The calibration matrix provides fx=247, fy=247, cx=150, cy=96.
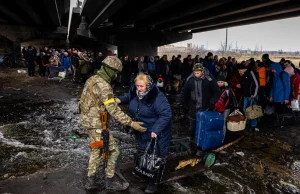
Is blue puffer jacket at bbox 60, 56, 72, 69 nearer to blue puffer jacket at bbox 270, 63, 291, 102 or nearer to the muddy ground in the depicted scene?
the muddy ground

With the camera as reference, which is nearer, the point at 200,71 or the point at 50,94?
the point at 200,71

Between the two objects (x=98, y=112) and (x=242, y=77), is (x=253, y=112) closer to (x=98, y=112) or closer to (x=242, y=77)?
(x=242, y=77)

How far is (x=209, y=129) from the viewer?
487 centimetres

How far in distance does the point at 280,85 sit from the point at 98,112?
613 centimetres

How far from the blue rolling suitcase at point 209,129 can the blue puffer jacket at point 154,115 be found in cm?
127

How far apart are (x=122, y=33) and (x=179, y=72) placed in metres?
8.76

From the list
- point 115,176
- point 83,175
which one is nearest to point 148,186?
point 115,176

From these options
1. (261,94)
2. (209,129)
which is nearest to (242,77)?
(261,94)

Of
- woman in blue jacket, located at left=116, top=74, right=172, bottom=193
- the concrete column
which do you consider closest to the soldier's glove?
woman in blue jacket, located at left=116, top=74, right=172, bottom=193

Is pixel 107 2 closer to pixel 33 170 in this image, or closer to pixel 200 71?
pixel 200 71

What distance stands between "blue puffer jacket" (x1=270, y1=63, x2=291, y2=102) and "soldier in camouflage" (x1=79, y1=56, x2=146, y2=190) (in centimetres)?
560

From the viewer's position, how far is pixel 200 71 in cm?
507

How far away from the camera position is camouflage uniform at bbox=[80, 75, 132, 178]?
3.45 m

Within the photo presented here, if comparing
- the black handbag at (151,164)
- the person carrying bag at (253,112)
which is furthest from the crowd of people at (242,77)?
the black handbag at (151,164)
